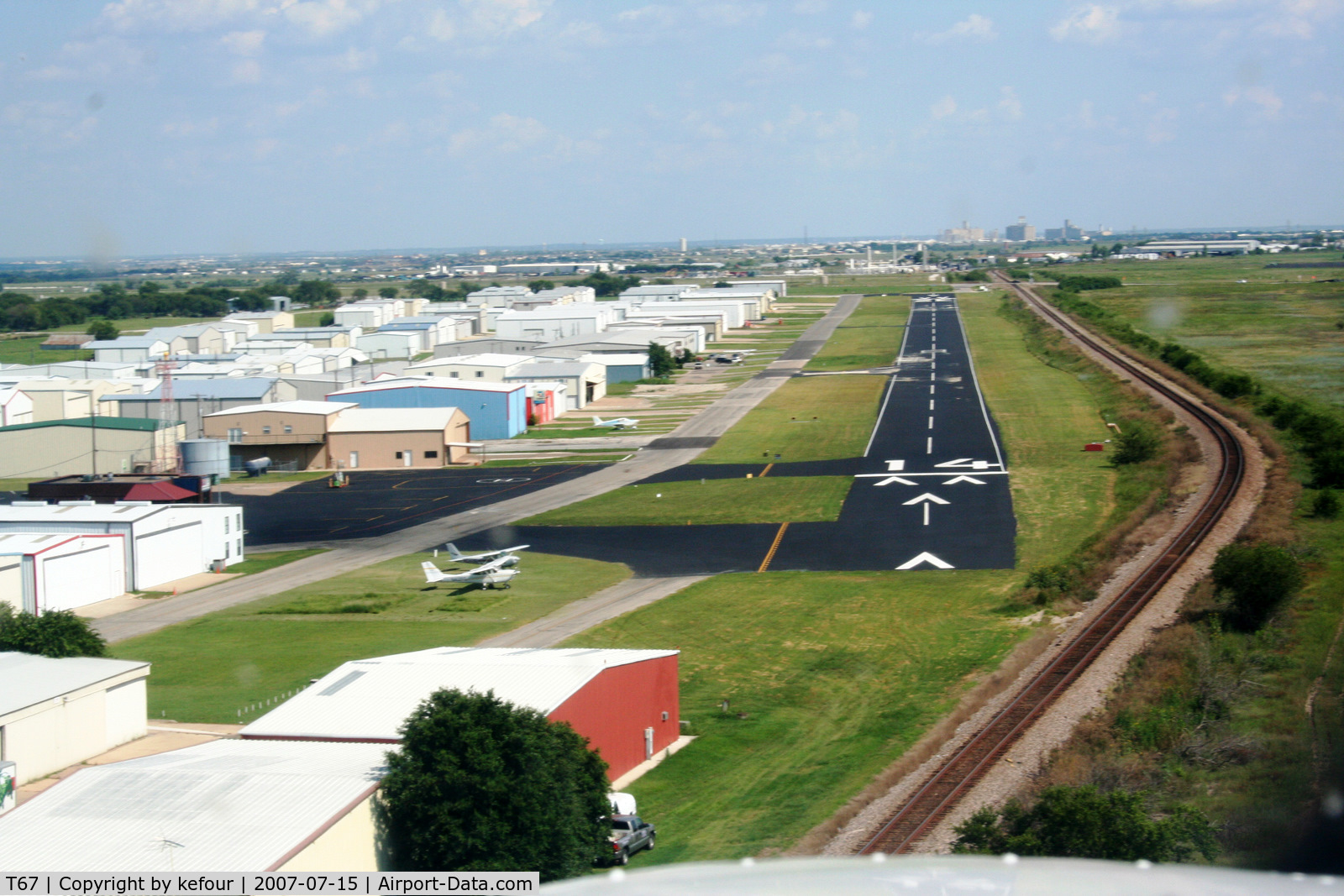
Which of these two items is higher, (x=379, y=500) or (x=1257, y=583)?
(x=1257, y=583)

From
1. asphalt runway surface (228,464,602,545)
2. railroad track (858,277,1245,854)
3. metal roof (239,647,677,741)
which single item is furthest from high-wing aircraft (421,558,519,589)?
railroad track (858,277,1245,854)

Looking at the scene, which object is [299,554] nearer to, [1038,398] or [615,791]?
[615,791]

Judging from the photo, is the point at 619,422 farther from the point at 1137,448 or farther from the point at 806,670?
the point at 806,670

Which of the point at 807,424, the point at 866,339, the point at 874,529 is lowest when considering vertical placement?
the point at 874,529

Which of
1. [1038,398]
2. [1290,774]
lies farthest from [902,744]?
[1038,398]

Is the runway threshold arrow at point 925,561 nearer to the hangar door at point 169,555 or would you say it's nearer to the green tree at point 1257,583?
the green tree at point 1257,583

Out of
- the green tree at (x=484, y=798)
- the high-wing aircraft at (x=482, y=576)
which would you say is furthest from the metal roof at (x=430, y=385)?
the green tree at (x=484, y=798)

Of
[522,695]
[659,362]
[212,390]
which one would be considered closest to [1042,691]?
[522,695]

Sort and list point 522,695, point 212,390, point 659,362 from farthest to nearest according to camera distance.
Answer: point 659,362, point 212,390, point 522,695
